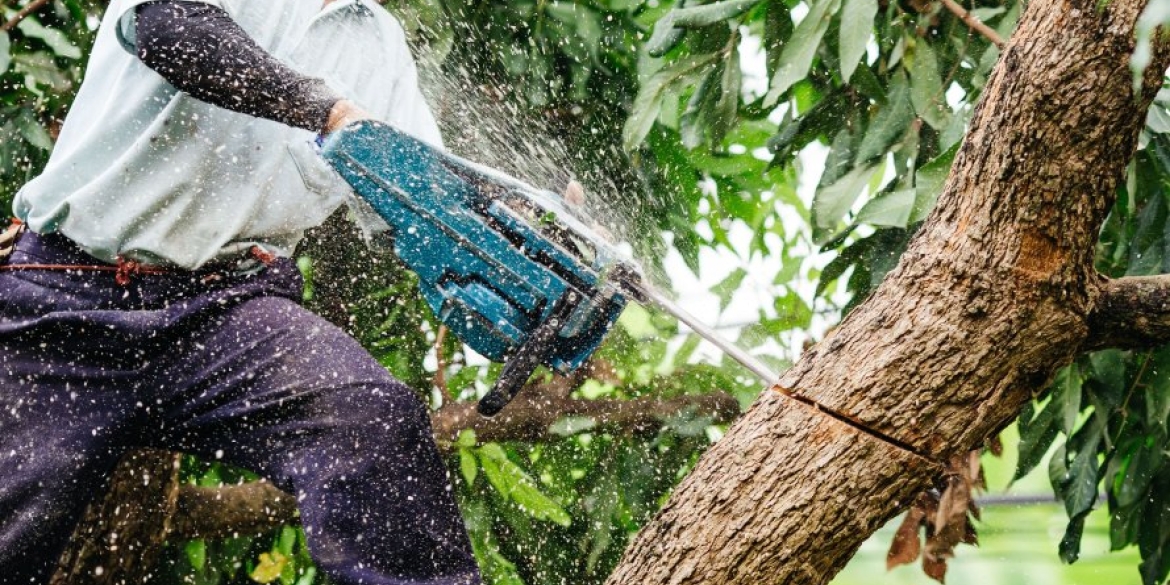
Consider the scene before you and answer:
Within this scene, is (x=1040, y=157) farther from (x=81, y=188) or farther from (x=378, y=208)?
(x=81, y=188)

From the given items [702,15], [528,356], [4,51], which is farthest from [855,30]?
Result: [4,51]

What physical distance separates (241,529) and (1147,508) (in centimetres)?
204

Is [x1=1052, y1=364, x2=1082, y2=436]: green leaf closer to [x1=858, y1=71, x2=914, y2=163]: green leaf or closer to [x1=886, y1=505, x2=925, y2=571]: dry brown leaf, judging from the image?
[x1=886, y1=505, x2=925, y2=571]: dry brown leaf

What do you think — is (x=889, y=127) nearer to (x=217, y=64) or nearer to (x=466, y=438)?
(x=466, y=438)

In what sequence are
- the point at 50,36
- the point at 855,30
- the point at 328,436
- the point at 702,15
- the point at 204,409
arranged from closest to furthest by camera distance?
1. the point at 328,436
2. the point at 204,409
3. the point at 855,30
4. the point at 702,15
5. the point at 50,36

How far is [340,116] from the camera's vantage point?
1.70m

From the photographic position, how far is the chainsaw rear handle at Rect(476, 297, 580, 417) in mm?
1781

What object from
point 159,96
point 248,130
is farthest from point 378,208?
point 159,96

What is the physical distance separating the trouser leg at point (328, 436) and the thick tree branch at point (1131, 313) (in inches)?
38.0

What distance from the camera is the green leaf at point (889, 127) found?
212 cm

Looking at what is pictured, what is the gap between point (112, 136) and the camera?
5.87ft

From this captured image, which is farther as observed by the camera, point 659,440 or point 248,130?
point 659,440

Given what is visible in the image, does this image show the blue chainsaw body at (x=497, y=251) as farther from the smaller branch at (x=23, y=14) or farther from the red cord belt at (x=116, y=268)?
the smaller branch at (x=23, y=14)

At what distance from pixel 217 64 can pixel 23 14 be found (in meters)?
1.04
